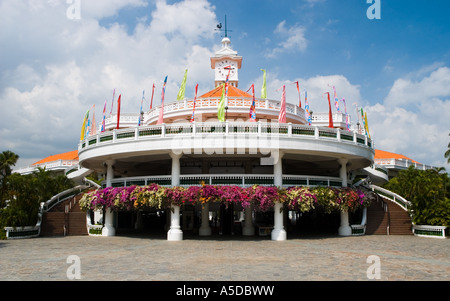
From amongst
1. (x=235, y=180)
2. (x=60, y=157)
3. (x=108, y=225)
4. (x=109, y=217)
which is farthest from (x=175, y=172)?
(x=60, y=157)

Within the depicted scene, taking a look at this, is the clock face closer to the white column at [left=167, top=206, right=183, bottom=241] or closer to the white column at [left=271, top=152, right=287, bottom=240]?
the white column at [left=271, top=152, right=287, bottom=240]

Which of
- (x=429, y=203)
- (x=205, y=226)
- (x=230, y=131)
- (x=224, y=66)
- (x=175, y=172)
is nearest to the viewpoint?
(x=230, y=131)

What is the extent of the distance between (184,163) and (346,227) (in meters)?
13.9

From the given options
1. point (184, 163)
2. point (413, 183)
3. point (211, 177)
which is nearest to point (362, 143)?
point (413, 183)

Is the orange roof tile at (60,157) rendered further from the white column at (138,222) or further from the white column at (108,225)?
the white column at (108,225)

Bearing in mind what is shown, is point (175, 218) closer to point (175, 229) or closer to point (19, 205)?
point (175, 229)

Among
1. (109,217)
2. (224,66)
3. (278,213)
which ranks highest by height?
(224,66)

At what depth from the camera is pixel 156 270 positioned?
12.9 m

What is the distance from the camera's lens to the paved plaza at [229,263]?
38.5 ft

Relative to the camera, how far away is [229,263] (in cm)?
1443

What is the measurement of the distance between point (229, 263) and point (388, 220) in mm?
19533

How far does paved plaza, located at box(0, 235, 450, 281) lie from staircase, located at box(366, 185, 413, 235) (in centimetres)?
886

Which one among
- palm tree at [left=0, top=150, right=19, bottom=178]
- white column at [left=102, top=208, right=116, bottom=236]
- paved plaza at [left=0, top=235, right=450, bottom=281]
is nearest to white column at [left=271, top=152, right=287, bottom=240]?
paved plaza at [left=0, top=235, right=450, bottom=281]
